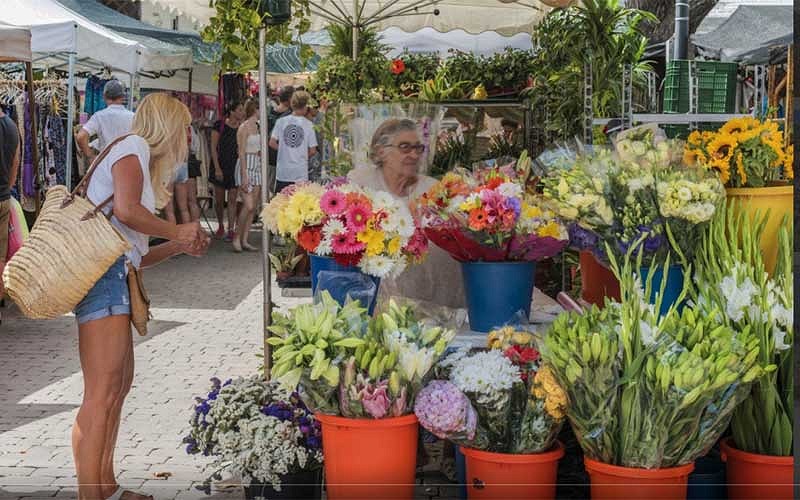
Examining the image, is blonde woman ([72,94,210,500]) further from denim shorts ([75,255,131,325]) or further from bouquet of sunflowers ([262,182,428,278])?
bouquet of sunflowers ([262,182,428,278])

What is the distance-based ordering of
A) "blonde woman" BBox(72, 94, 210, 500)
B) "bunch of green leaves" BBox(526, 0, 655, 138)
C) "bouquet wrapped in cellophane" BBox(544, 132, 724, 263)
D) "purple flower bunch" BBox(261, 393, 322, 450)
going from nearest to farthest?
"bouquet wrapped in cellophane" BBox(544, 132, 724, 263), "purple flower bunch" BBox(261, 393, 322, 450), "blonde woman" BBox(72, 94, 210, 500), "bunch of green leaves" BBox(526, 0, 655, 138)

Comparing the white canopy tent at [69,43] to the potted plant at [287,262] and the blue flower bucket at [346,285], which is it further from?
the blue flower bucket at [346,285]

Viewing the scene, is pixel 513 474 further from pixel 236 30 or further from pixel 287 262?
pixel 236 30

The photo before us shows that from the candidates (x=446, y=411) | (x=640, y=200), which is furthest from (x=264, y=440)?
(x=640, y=200)

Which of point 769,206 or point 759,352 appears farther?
point 769,206

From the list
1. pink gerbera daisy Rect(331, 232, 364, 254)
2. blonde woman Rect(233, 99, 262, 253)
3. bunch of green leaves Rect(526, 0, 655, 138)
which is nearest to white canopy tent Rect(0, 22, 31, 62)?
bunch of green leaves Rect(526, 0, 655, 138)

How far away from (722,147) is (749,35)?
10381 mm

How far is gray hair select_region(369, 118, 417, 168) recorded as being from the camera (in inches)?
193

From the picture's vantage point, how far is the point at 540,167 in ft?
13.8

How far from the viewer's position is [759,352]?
3244 mm

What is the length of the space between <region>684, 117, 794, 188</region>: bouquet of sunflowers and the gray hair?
155cm

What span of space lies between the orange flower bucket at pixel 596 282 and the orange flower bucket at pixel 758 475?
939mm

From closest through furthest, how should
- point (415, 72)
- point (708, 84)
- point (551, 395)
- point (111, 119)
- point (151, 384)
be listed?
point (551, 395) → point (151, 384) → point (708, 84) → point (415, 72) → point (111, 119)

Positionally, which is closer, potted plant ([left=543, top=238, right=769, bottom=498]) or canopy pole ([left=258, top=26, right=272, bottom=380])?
potted plant ([left=543, top=238, right=769, bottom=498])
